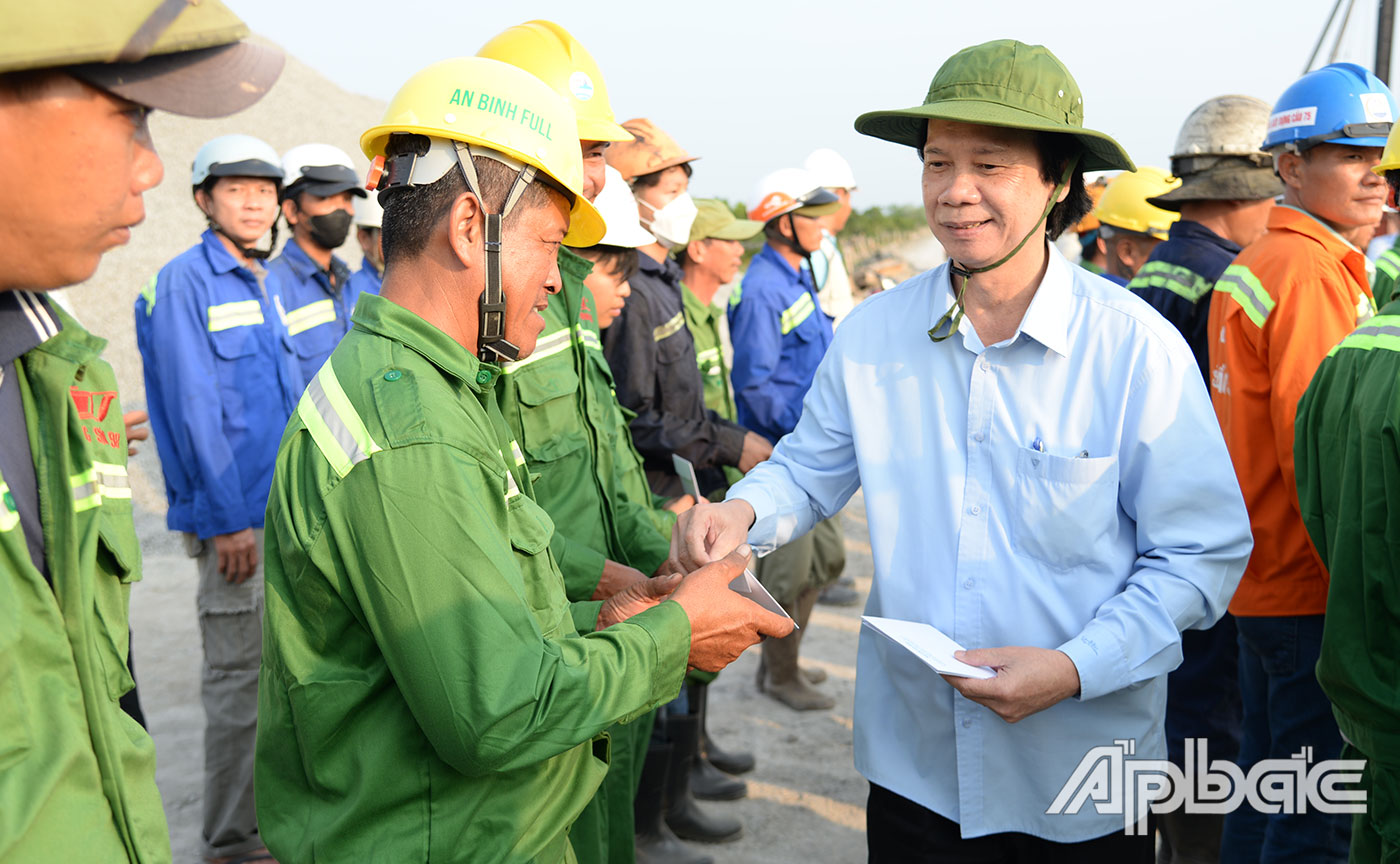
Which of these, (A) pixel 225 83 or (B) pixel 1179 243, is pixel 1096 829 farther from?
(B) pixel 1179 243

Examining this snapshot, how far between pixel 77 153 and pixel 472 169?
0.84 m

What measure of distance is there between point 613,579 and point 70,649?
5.75ft

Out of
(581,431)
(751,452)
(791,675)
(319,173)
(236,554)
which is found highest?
(319,173)

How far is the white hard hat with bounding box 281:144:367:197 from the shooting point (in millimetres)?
6145

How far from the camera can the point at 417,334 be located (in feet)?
6.61

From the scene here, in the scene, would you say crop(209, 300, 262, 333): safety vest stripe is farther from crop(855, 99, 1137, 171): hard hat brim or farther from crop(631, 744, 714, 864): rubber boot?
crop(855, 99, 1137, 171): hard hat brim

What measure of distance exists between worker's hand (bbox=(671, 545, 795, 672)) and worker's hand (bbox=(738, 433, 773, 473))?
9.38ft

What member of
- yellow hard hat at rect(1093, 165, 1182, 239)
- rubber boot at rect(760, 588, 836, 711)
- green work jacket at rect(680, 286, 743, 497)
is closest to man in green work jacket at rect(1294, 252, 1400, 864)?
green work jacket at rect(680, 286, 743, 497)

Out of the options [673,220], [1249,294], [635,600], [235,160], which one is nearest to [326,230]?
[235,160]

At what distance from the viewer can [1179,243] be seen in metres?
5.03

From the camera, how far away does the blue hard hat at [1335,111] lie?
3811mm

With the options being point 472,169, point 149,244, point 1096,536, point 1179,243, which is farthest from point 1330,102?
point 149,244

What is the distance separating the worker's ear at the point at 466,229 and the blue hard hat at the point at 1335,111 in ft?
10.9

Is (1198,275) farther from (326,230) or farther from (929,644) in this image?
(326,230)
